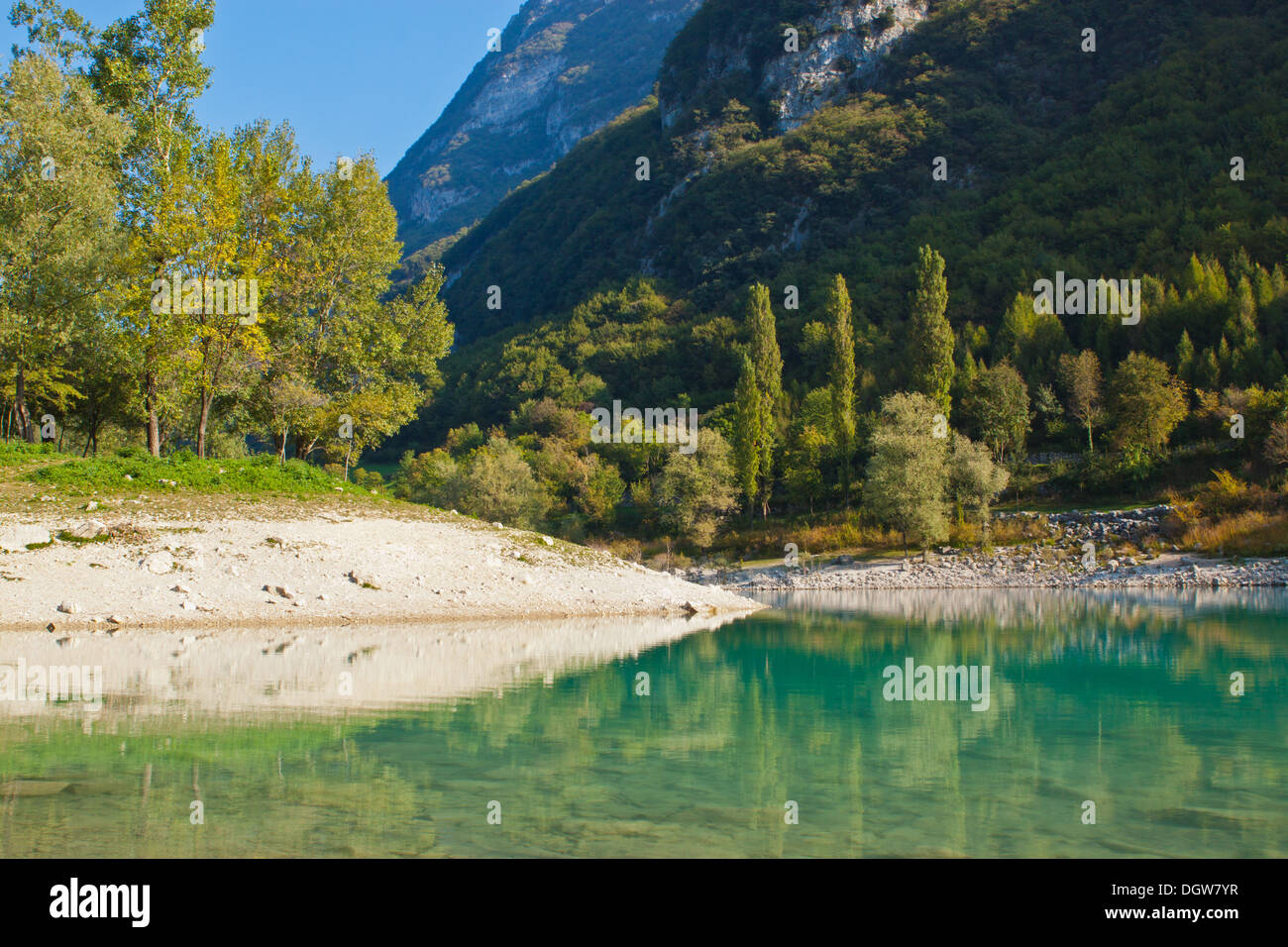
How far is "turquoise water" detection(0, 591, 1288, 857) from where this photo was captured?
605 centimetres

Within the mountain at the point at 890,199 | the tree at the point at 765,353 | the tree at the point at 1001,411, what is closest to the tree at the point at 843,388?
the tree at the point at 765,353

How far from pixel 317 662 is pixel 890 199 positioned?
117328 mm

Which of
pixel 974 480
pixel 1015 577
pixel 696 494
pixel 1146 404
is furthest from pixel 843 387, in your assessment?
pixel 1015 577

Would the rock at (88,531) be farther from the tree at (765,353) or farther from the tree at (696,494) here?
the tree at (765,353)

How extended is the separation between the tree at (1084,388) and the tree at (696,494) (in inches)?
878

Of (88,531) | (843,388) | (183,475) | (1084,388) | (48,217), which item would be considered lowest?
(88,531)

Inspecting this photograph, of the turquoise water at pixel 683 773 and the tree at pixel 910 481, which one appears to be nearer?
the turquoise water at pixel 683 773

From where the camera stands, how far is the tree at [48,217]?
2545 cm

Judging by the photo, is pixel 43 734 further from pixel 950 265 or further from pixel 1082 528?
pixel 950 265

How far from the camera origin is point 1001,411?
57.6 meters

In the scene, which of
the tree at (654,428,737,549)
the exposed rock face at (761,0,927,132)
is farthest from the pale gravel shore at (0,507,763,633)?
the exposed rock face at (761,0,927,132)

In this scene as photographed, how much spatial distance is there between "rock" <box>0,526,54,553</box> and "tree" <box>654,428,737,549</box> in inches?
1527

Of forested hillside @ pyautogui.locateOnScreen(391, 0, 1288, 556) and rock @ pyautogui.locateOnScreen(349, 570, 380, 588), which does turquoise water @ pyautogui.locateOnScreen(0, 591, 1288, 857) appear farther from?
forested hillside @ pyautogui.locateOnScreen(391, 0, 1288, 556)

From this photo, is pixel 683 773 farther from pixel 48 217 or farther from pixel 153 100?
pixel 153 100
